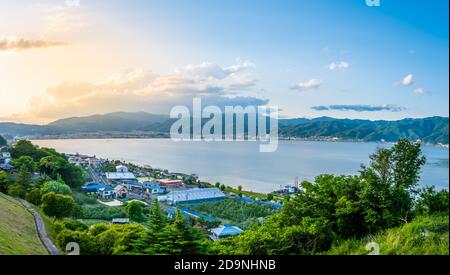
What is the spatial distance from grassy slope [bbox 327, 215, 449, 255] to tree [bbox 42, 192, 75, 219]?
592 centimetres

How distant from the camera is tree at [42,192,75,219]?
7.28m

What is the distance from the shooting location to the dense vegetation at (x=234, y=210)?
39.3ft

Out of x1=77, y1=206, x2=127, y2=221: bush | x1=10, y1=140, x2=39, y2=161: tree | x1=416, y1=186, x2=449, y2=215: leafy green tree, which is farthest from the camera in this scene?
x1=10, y1=140, x2=39, y2=161: tree

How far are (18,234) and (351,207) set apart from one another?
370 centimetres

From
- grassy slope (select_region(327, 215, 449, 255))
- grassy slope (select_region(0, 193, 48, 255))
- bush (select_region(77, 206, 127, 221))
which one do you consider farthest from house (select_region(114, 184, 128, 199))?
grassy slope (select_region(327, 215, 449, 255))

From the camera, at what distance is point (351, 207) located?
156 inches

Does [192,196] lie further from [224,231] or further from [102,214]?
[224,231]

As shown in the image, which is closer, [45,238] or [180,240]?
[180,240]

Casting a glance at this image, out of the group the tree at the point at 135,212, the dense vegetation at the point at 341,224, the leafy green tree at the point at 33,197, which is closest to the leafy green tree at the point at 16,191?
the leafy green tree at the point at 33,197

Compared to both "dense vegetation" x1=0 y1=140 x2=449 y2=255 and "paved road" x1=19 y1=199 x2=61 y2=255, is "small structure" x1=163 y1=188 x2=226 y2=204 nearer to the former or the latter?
"paved road" x1=19 y1=199 x2=61 y2=255

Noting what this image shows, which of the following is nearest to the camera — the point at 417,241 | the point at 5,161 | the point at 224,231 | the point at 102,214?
the point at 417,241

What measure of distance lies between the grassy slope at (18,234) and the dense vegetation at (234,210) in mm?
6655

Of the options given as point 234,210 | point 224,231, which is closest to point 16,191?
point 224,231

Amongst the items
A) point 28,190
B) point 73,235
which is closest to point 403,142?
point 73,235
